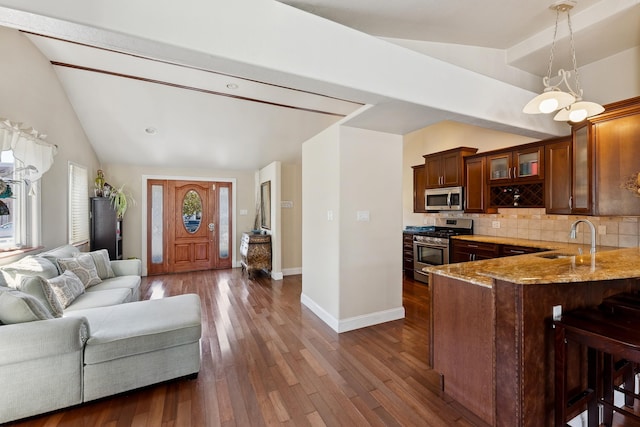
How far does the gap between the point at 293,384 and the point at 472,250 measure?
10.7 feet

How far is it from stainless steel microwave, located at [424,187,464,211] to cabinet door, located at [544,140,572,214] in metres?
1.18

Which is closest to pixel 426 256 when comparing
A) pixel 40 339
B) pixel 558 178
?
pixel 558 178

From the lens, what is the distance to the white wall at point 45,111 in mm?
2596

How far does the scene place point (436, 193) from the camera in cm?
507

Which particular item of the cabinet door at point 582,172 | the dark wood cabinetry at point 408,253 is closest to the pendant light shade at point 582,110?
the cabinet door at point 582,172

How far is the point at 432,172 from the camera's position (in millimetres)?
5176

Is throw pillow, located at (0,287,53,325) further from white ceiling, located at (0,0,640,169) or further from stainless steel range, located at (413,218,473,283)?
stainless steel range, located at (413,218,473,283)

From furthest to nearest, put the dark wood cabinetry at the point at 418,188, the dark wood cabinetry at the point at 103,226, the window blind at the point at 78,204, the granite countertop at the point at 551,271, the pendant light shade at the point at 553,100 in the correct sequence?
the dark wood cabinetry at the point at 418,188 < the dark wood cabinetry at the point at 103,226 < the window blind at the point at 78,204 < the pendant light shade at the point at 553,100 < the granite countertop at the point at 551,271

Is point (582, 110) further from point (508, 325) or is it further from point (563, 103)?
point (508, 325)

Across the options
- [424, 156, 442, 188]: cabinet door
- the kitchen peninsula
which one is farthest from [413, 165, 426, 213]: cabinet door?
the kitchen peninsula

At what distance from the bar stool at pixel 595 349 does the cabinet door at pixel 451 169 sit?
10.7 feet

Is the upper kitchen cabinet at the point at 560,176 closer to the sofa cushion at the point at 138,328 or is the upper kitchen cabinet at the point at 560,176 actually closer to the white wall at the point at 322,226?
the white wall at the point at 322,226

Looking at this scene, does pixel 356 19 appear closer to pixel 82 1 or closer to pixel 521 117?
pixel 82 1

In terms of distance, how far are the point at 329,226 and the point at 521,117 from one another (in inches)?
93.3
